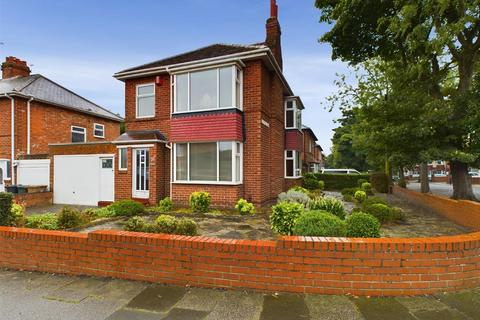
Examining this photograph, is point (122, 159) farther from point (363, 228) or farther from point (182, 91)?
point (363, 228)

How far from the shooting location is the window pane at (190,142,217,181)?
35.2 feet

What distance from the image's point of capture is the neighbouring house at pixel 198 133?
10.5 m

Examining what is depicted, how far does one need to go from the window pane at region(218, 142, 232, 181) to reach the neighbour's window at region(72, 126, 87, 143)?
13.5 metres

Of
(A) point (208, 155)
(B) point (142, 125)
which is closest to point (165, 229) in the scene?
(A) point (208, 155)

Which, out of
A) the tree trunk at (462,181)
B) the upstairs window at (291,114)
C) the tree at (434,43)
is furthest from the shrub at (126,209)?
the tree trunk at (462,181)

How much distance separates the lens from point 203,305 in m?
3.33

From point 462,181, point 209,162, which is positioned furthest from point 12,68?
point 462,181

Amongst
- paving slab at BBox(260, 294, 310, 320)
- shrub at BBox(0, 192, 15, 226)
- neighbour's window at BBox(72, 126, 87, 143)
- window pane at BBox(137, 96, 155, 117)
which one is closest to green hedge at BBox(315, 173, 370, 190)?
window pane at BBox(137, 96, 155, 117)

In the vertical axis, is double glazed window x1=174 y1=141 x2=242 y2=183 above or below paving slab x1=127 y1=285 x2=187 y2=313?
above

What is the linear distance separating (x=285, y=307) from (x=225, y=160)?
7639 millimetres

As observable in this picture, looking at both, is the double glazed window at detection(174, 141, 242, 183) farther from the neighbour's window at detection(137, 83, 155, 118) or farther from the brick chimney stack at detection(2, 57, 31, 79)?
the brick chimney stack at detection(2, 57, 31, 79)

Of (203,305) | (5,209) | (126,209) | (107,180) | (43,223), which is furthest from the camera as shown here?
(107,180)

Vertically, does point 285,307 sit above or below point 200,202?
below

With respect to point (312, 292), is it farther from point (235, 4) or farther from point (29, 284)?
point (235, 4)
